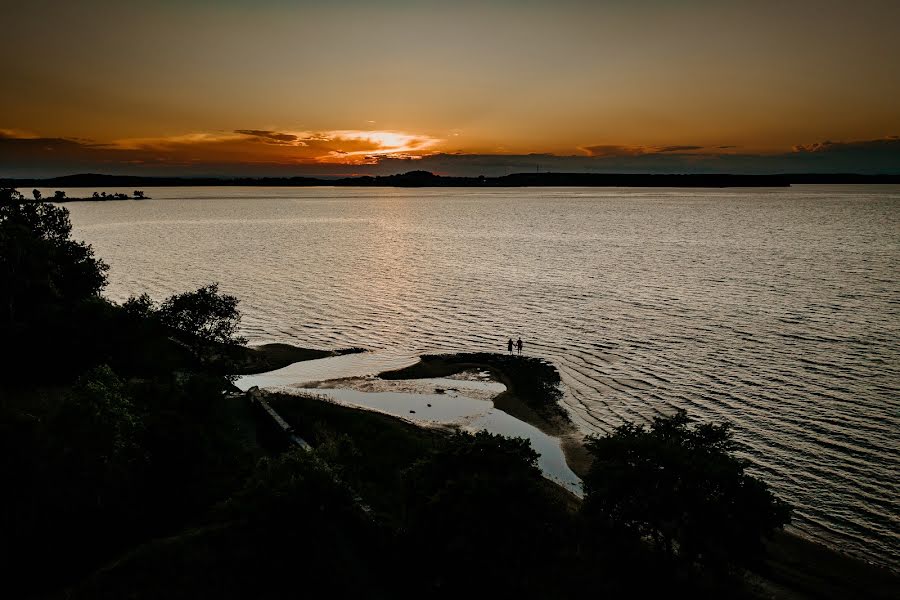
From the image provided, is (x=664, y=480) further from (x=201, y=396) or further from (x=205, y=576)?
(x=201, y=396)

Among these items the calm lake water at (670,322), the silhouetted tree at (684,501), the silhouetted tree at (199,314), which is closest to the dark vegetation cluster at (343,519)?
the silhouetted tree at (684,501)

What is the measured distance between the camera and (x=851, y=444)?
3469cm

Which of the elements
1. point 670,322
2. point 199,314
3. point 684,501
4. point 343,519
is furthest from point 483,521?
point 670,322

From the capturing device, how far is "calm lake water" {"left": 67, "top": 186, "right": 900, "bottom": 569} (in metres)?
34.1

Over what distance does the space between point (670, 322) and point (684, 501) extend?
165ft

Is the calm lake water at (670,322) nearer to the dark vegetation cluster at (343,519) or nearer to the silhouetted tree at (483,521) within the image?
the dark vegetation cluster at (343,519)

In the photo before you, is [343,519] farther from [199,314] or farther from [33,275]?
[33,275]

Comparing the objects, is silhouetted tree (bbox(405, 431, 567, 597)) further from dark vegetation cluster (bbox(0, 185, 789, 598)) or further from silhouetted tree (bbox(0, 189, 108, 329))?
silhouetted tree (bbox(0, 189, 108, 329))

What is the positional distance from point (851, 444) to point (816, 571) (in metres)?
14.7

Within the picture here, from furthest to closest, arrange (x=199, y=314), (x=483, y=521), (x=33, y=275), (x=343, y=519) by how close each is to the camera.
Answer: (x=33, y=275), (x=199, y=314), (x=343, y=519), (x=483, y=521)

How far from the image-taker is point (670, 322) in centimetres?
6650

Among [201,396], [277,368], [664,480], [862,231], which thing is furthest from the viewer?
[862,231]

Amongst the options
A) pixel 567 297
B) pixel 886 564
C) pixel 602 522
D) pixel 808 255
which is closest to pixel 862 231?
pixel 808 255

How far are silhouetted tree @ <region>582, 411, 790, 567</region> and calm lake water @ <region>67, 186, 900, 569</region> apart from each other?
33.2ft
